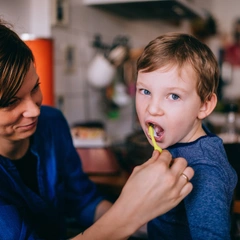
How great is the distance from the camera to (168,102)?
833 mm

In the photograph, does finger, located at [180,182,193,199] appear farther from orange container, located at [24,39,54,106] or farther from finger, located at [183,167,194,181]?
orange container, located at [24,39,54,106]

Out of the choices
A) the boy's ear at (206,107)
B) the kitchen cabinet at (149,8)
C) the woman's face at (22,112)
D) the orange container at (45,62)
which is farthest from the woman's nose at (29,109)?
the kitchen cabinet at (149,8)

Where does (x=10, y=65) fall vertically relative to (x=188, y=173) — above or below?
above

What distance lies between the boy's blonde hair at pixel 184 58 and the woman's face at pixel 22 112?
0.95 feet

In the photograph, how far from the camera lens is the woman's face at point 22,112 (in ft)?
3.01

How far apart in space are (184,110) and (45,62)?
A: 0.89 meters

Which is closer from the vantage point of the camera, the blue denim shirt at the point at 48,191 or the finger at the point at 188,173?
the finger at the point at 188,173

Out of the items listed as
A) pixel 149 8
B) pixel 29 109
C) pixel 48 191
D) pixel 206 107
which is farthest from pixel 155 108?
pixel 149 8

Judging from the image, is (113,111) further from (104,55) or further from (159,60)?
(159,60)

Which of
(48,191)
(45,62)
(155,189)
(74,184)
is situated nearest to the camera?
(155,189)

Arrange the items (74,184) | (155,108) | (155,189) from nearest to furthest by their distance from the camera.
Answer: (155,189) < (155,108) < (74,184)

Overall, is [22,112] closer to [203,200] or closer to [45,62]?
[203,200]

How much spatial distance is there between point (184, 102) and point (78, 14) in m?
1.50

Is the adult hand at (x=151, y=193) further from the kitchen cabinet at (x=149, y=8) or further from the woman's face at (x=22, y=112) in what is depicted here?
the kitchen cabinet at (x=149, y=8)
